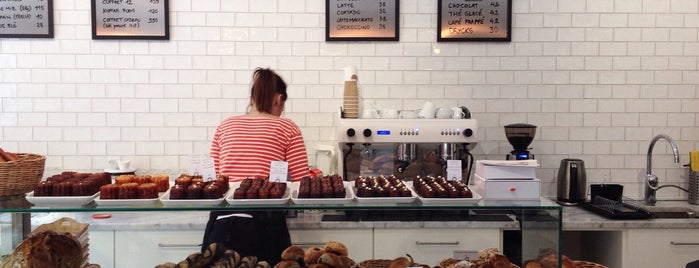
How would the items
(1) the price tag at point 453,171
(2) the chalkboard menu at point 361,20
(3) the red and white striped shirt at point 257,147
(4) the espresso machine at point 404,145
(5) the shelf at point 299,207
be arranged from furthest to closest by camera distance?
(2) the chalkboard menu at point 361,20
(4) the espresso machine at point 404,145
(3) the red and white striped shirt at point 257,147
(1) the price tag at point 453,171
(5) the shelf at point 299,207

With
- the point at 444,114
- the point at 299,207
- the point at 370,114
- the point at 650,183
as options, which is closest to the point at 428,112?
the point at 444,114

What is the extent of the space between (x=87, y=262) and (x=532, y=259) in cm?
155

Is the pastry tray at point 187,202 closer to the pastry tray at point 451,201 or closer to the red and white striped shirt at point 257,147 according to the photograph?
the pastry tray at point 451,201

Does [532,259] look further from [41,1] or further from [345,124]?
[41,1]

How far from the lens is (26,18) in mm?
3992

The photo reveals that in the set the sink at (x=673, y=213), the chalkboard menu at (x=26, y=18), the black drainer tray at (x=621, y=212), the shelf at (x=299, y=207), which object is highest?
the chalkboard menu at (x=26, y=18)

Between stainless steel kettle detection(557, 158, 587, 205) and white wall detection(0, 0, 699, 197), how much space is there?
35 centimetres

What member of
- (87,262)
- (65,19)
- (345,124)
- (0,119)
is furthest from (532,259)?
(0,119)

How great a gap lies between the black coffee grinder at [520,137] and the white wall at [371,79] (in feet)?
1.25

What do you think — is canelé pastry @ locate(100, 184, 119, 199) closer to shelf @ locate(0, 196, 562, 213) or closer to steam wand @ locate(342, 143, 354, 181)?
shelf @ locate(0, 196, 562, 213)

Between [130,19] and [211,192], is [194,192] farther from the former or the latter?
[130,19]

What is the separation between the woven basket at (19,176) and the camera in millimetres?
1833

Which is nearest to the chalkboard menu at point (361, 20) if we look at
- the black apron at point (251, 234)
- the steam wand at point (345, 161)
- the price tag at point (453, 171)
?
the steam wand at point (345, 161)

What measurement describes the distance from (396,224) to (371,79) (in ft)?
6.51
